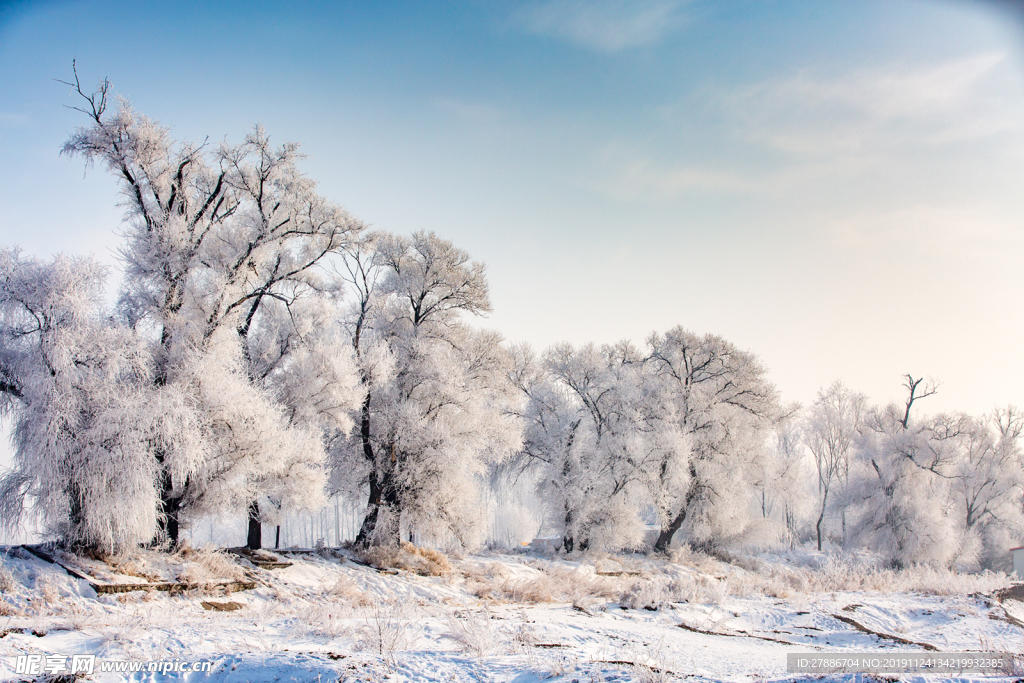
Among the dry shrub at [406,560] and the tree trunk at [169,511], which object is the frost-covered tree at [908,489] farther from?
the tree trunk at [169,511]

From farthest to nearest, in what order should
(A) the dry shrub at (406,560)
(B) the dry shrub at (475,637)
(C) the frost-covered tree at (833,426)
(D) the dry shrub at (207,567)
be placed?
(C) the frost-covered tree at (833,426) < (A) the dry shrub at (406,560) < (D) the dry shrub at (207,567) < (B) the dry shrub at (475,637)

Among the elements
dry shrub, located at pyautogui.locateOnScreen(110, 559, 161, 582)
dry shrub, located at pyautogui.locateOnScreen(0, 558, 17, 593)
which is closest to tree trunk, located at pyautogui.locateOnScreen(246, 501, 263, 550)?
dry shrub, located at pyautogui.locateOnScreen(110, 559, 161, 582)

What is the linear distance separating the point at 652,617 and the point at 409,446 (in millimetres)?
10794

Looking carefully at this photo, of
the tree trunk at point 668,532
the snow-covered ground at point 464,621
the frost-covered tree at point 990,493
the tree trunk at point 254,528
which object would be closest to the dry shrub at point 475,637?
the snow-covered ground at point 464,621

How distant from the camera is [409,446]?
20.3 metres

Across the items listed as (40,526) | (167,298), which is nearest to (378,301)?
(167,298)

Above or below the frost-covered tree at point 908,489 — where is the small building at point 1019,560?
below

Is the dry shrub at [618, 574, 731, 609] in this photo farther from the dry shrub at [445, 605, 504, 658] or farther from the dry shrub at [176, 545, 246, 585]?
the dry shrub at [176, 545, 246, 585]

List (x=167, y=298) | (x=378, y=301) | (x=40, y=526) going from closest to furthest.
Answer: (x=40, y=526) → (x=167, y=298) → (x=378, y=301)

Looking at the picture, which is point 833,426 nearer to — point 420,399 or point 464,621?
point 420,399

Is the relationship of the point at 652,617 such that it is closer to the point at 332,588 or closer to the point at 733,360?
the point at 332,588

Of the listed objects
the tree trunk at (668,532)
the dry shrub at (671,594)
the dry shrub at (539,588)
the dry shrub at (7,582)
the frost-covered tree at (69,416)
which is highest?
the frost-covered tree at (69,416)

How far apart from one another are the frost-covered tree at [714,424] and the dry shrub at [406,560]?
14.2m

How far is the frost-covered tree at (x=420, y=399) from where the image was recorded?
20078 millimetres
